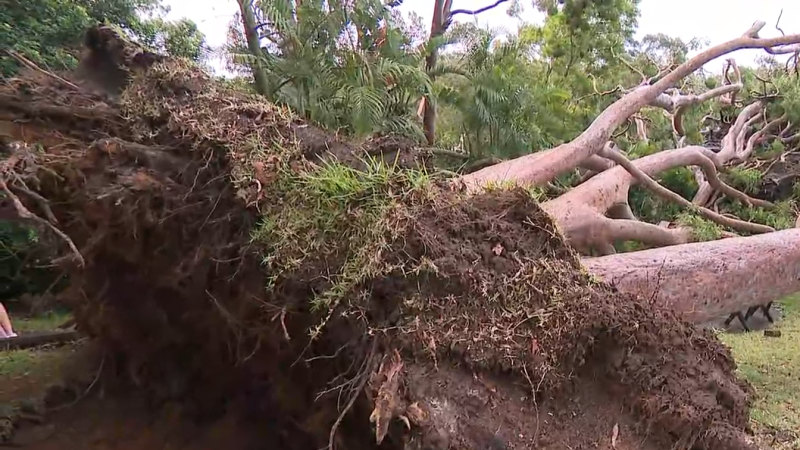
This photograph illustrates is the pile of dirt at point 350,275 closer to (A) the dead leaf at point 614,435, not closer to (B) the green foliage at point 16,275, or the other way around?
(A) the dead leaf at point 614,435

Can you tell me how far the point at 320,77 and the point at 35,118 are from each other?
5136 mm

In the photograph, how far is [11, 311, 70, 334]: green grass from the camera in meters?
8.94

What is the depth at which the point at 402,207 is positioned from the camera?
2.48 meters

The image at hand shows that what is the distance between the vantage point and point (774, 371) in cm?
525

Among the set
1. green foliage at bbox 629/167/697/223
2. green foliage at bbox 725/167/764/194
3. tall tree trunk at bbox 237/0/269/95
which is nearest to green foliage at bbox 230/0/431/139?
tall tree trunk at bbox 237/0/269/95

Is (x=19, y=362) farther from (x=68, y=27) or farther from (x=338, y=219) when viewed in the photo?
(x=338, y=219)

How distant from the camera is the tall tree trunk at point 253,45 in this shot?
27.5ft

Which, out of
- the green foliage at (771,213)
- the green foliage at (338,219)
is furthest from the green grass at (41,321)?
the green foliage at (771,213)

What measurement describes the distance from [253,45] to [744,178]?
24.6 ft

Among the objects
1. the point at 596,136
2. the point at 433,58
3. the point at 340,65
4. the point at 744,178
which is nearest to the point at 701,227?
the point at 596,136

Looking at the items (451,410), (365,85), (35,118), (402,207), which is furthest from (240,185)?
(365,85)

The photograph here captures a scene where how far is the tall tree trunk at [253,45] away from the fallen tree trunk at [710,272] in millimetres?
6034

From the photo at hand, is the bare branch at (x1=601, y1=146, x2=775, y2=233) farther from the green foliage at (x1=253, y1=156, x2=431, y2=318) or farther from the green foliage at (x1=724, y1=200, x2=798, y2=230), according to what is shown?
the green foliage at (x1=253, y1=156, x2=431, y2=318)

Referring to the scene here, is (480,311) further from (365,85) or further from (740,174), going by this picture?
(740,174)
